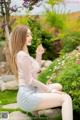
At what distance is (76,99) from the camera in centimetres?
607

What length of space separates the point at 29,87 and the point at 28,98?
134 mm

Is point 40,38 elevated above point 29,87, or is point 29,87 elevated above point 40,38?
point 29,87

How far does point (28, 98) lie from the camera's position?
5.61 meters

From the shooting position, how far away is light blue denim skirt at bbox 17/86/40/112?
5.61 meters

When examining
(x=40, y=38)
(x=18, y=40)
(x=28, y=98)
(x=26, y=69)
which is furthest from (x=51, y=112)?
(x=40, y=38)

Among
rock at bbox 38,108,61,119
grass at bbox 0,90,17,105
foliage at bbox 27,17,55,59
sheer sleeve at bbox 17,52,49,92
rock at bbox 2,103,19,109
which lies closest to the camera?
sheer sleeve at bbox 17,52,49,92

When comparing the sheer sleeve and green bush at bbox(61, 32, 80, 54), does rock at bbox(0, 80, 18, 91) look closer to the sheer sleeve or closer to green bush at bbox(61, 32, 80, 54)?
green bush at bbox(61, 32, 80, 54)

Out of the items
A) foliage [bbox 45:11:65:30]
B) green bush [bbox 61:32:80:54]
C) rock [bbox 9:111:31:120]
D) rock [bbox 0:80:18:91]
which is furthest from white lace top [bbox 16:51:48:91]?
foliage [bbox 45:11:65:30]

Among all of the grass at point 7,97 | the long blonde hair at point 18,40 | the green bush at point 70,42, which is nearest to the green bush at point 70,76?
the long blonde hair at point 18,40

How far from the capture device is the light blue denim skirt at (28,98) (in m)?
5.61

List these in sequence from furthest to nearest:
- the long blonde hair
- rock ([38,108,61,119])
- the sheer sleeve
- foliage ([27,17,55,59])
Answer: foliage ([27,17,55,59])
rock ([38,108,61,119])
the long blonde hair
the sheer sleeve

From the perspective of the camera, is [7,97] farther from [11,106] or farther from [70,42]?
[70,42]

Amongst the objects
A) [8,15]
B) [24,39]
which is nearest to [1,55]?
[8,15]

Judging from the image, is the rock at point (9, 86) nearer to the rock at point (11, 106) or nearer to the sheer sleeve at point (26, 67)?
the rock at point (11, 106)
